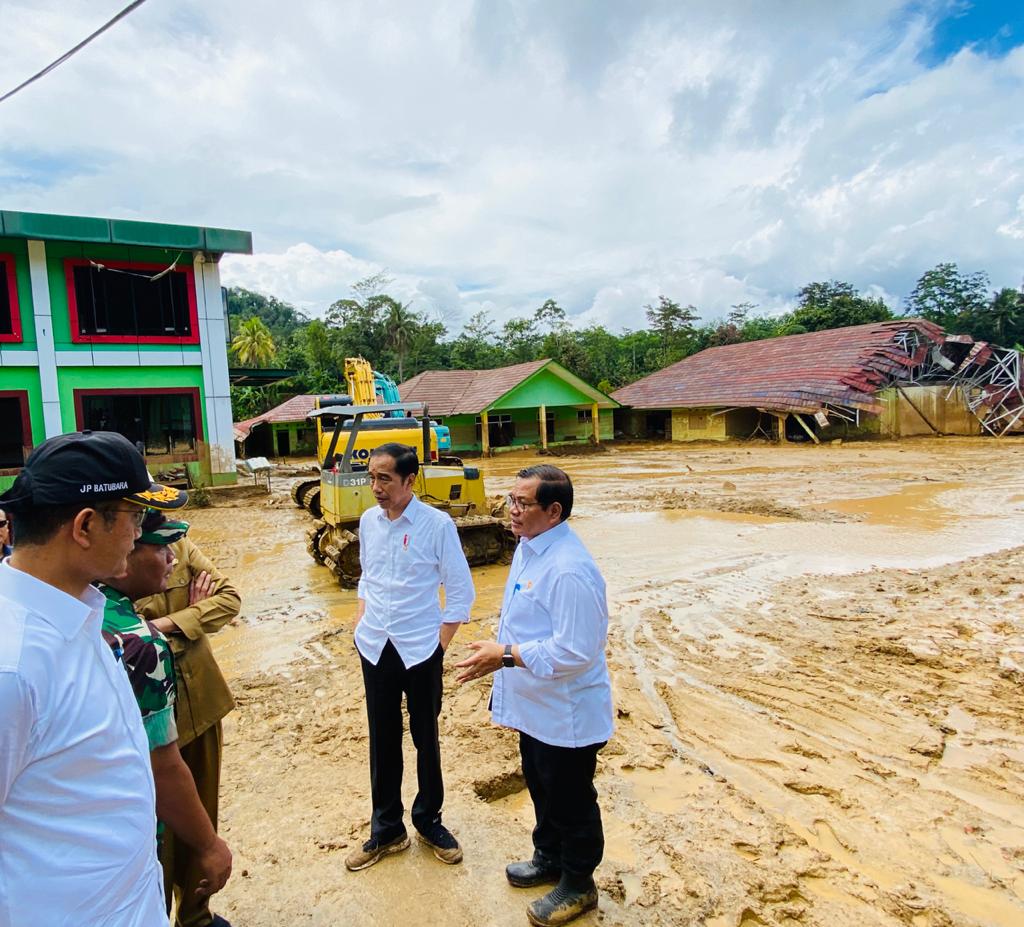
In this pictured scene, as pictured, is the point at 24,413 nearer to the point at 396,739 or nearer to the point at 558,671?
the point at 396,739

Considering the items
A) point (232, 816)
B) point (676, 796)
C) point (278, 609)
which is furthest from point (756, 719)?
point (278, 609)

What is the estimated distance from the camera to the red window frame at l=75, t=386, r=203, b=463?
14992 mm

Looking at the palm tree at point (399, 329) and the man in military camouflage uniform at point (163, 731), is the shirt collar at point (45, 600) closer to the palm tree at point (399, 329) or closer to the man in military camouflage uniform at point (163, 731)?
the man in military camouflage uniform at point (163, 731)

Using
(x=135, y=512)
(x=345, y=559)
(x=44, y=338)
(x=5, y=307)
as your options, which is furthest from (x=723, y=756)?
(x=5, y=307)

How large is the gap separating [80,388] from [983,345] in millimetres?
33829

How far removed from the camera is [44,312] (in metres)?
14.4

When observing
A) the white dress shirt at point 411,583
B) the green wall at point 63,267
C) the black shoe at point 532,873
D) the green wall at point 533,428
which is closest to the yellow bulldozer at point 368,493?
the white dress shirt at point 411,583

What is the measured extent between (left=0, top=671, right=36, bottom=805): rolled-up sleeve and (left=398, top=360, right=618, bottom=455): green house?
86.9 ft

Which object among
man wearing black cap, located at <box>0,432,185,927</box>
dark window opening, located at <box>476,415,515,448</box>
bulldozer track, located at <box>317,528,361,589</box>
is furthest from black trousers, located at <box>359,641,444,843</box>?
dark window opening, located at <box>476,415,515,448</box>

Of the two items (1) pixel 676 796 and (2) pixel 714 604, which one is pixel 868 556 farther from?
(1) pixel 676 796

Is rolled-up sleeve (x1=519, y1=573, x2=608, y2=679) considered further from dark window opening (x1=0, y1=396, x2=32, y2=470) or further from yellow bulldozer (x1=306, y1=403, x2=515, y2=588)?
dark window opening (x1=0, y1=396, x2=32, y2=470)

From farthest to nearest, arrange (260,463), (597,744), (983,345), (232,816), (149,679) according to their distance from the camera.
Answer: (983,345)
(260,463)
(232,816)
(597,744)
(149,679)

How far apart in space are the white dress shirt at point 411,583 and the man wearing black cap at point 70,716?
1.67m

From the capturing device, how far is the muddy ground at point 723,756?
281 centimetres
